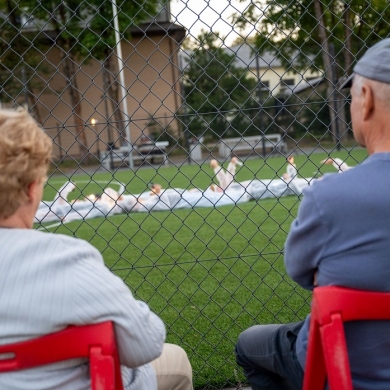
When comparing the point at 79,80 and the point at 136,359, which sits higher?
the point at 136,359

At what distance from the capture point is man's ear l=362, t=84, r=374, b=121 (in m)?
1.73

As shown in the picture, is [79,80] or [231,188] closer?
[231,188]

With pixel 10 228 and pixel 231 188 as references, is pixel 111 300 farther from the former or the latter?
pixel 231 188

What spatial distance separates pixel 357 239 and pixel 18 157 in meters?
0.86

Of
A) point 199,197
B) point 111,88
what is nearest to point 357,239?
point 199,197

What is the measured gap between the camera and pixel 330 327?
1.51m

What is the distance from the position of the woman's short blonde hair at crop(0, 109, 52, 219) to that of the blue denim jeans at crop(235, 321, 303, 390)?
0.99 meters

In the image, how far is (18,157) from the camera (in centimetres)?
151

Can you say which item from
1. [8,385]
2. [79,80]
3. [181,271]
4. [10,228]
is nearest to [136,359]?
[8,385]

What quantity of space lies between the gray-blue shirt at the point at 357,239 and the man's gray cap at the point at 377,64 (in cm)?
21

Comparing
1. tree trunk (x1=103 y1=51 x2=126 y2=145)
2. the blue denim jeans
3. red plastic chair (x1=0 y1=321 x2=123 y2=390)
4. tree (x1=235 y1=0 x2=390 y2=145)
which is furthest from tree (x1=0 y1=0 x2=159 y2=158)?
red plastic chair (x1=0 y1=321 x2=123 y2=390)

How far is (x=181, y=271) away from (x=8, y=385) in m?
4.71

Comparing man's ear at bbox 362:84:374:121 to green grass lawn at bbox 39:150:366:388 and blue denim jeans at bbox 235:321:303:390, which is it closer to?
blue denim jeans at bbox 235:321:303:390

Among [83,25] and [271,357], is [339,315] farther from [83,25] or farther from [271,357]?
[83,25]
